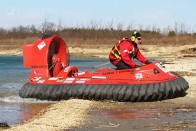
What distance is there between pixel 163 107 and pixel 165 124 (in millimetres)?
2163

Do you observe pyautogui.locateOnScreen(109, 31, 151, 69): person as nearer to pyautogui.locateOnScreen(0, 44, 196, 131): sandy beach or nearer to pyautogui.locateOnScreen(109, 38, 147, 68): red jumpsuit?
pyautogui.locateOnScreen(109, 38, 147, 68): red jumpsuit

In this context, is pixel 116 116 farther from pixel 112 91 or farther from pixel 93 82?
pixel 93 82

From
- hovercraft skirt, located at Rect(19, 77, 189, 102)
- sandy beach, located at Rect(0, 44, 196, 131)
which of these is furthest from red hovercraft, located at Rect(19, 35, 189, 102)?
sandy beach, located at Rect(0, 44, 196, 131)

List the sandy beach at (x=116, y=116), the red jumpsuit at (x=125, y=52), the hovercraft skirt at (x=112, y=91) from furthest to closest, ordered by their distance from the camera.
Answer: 1. the red jumpsuit at (x=125, y=52)
2. the hovercraft skirt at (x=112, y=91)
3. the sandy beach at (x=116, y=116)

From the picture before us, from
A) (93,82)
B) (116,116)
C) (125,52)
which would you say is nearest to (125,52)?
(125,52)

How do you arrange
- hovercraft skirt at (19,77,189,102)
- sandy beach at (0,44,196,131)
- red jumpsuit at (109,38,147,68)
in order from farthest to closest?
red jumpsuit at (109,38,147,68), hovercraft skirt at (19,77,189,102), sandy beach at (0,44,196,131)

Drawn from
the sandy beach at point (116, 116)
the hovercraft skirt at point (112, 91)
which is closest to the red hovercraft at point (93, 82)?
the hovercraft skirt at point (112, 91)

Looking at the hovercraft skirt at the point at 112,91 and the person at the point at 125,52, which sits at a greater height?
the person at the point at 125,52

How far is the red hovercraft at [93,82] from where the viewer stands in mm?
10008

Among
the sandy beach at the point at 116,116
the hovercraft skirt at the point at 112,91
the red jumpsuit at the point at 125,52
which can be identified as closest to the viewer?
the sandy beach at the point at 116,116

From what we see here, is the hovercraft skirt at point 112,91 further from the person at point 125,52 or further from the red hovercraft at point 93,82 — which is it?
the person at point 125,52

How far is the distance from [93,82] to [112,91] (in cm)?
55

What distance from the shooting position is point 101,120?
770cm

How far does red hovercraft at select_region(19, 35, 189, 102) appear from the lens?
10.0 m
